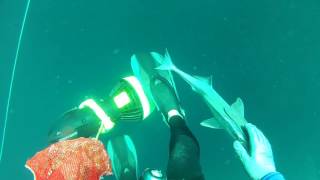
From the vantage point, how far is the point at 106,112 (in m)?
3.70

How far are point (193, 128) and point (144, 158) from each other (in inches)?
28.4

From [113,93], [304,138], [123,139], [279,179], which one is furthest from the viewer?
[304,138]

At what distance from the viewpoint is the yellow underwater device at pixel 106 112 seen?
3.29m

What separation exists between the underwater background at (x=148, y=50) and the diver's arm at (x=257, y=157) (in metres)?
1.01

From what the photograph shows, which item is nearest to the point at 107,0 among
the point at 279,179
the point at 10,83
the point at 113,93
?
the point at 113,93

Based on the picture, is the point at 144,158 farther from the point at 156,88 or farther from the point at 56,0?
the point at 56,0

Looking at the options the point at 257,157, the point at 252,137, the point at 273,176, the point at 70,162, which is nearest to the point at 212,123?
the point at 252,137

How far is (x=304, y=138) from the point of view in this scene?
14.7 feet

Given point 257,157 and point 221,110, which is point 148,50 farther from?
point 257,157

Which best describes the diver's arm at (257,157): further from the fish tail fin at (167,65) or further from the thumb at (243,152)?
the fish tail fin at (167,65)

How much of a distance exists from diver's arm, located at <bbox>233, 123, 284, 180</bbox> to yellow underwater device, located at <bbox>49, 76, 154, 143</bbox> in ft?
4.01

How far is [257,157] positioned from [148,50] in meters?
1.93

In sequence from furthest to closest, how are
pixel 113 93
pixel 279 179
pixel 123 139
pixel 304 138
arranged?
pixel 304 138, pixel 123 139, pixel 113 93, pixel 279 179

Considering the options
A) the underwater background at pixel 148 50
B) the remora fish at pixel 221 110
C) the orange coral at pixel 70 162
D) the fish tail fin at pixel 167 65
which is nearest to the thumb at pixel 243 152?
the remora fish at pixel 221 110
